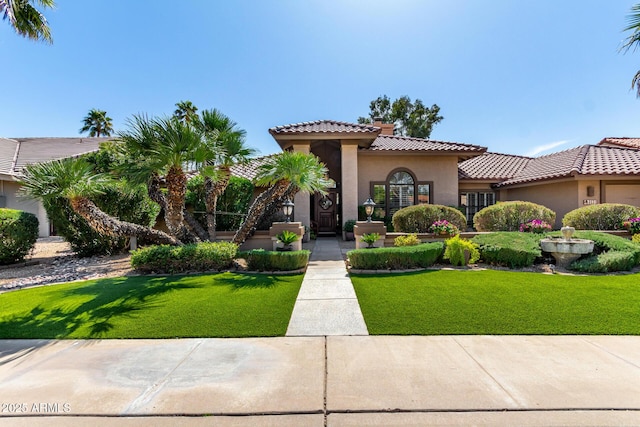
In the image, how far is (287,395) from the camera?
284 cm

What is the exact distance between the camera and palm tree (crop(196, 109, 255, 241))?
8508 mm

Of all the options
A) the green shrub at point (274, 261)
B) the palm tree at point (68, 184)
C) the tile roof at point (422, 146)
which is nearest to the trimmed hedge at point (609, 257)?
the tile roof at point (422, 146)

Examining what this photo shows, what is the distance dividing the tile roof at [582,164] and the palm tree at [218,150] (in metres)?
14.2

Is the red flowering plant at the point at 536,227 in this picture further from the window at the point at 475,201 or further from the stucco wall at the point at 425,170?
the window at the point at 475,201

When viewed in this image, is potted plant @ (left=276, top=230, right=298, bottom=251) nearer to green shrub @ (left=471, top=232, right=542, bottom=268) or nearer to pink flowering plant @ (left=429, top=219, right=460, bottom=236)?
pink flowering plant @ (left=429, top=219, right=460, bottom=236)

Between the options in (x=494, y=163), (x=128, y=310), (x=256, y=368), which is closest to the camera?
(x=256, y=368)

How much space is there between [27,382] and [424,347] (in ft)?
15.1

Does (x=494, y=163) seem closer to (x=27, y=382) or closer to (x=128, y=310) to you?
(x=128, y=310)

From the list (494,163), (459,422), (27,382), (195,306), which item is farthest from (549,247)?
(494,163)

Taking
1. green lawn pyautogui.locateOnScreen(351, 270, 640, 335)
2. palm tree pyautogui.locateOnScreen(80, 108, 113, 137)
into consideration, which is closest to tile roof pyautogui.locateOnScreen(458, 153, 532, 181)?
green lawn pyautogui.locateOnScreen(351, 270, 640, 335)

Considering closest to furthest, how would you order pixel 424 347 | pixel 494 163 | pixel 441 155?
pixel 424 347 < pixel 441 155 < pixel 494 163

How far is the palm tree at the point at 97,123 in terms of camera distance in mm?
31188

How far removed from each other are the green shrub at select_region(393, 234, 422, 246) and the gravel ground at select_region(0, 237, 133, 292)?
26.8ft

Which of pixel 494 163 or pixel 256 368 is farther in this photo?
pixel 494 163
